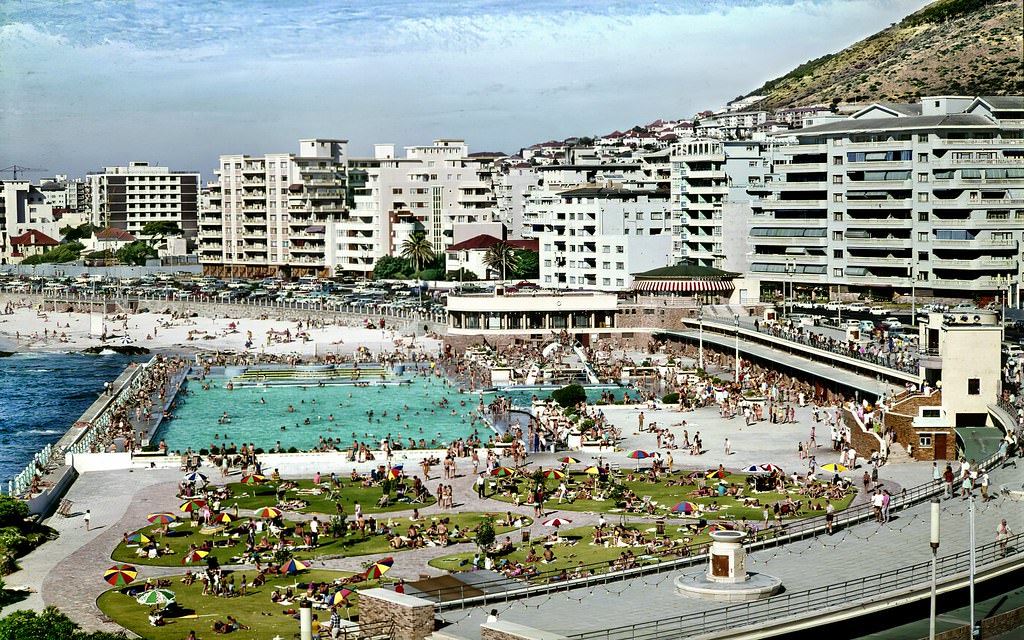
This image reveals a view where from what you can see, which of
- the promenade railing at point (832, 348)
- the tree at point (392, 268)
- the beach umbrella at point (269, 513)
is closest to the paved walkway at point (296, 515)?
the beach umbrella at point (269, 513)

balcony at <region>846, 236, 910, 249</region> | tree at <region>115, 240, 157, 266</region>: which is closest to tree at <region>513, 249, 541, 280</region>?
balcony at <region>846, 236, 910, 249</region>

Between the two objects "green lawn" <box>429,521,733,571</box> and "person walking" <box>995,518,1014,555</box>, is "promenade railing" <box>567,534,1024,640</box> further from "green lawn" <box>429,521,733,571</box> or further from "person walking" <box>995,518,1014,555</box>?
"green lawn" <box>429,521,733,571</box>

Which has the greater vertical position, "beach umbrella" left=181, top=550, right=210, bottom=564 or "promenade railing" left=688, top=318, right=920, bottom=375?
"promenade railing" left=688, top=318, right=920, bottom=375

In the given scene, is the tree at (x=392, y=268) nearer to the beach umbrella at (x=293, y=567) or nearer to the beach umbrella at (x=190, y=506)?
the beach umbrella at (x=190, y=506)

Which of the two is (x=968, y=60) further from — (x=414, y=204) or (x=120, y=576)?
(x=120, y=576)

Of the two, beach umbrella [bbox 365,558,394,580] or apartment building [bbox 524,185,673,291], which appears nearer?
beach umbrella [bbox 365,558,394,580]
